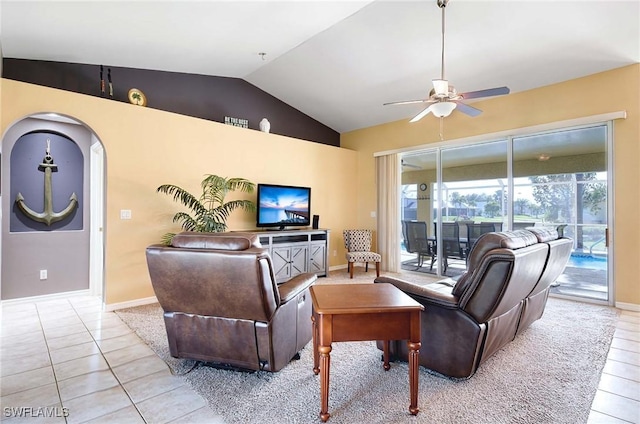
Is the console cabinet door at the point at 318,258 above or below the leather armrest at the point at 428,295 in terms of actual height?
below

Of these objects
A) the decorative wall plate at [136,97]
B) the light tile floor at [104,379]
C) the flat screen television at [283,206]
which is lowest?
the light tile floor at [104,379]

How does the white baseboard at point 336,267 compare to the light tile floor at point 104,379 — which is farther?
the white baseboard at point 336,267

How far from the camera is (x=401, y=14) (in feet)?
11.3

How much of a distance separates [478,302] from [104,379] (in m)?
2.59

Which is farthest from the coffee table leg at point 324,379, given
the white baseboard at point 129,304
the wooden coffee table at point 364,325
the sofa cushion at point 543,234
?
the white baseboard at point 129,304

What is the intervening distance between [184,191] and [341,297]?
299 centimetres

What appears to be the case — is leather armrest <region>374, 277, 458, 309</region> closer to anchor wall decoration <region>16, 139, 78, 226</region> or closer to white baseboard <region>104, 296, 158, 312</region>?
white baseboard <region>104, 296, 158, 312</region>

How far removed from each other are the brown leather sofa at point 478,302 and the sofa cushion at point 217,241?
115 cm

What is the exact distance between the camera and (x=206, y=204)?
451 centimetres

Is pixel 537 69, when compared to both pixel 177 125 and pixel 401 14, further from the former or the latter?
pixel 177 125

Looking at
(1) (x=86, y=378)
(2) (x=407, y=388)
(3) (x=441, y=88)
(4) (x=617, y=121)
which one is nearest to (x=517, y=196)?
(4) (x=617, y=121)

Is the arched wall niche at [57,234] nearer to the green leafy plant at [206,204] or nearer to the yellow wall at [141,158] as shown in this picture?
the yellow wall at [141,158]

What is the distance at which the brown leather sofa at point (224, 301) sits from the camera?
188cm

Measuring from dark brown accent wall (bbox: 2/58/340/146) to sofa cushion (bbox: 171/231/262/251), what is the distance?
126 inches
